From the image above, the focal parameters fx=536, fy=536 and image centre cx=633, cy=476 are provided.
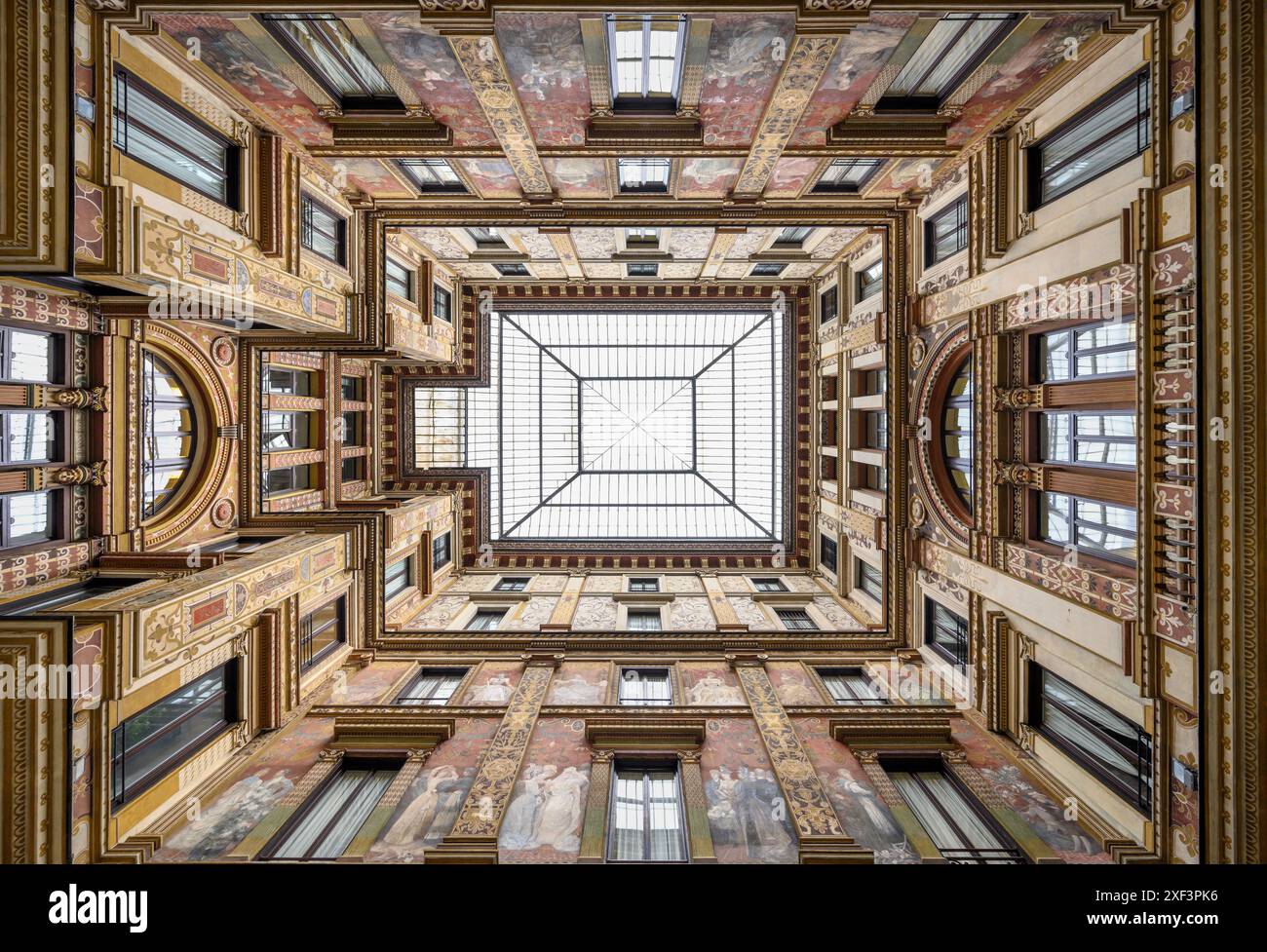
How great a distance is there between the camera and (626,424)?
3294 centimetres

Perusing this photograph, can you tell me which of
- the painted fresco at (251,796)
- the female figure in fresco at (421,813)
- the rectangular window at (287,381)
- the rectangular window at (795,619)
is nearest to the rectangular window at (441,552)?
the rectangular window at (287,381)

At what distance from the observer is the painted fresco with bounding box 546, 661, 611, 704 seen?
15766mm

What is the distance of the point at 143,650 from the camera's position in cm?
972

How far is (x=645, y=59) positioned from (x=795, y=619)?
63.8 ft

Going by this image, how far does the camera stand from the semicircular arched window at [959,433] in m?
16.5

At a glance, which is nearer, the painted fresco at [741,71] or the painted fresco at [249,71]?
the painted fresco at [249,71]

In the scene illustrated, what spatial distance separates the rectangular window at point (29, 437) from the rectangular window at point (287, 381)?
628cm

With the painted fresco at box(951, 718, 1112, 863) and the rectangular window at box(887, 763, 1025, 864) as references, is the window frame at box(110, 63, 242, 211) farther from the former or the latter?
the painted fresco at box(951, 718, 1112, 863)

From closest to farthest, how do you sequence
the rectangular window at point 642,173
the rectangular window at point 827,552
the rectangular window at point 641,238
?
the rectangular window at point 642,173 → the rectangular window at point 641,238 → the rectangular window at point 827,552

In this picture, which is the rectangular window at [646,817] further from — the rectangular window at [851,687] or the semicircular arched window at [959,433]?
the semicircular arched window at [959,433]

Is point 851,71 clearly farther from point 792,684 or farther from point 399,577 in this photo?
point 399,577

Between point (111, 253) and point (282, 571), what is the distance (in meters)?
7.74

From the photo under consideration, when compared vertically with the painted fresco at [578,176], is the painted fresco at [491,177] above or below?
below

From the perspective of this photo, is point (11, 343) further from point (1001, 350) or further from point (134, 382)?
point (1001, 350)
